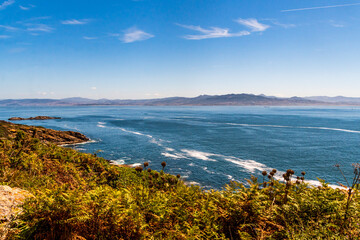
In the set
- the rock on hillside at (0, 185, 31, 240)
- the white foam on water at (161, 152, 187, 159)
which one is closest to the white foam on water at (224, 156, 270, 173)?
the white foam on water at (161, 152, 187, 159)

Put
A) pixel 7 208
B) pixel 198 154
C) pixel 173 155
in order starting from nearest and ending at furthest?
pixel 7 208 → pixel 173 155 → pixel 198 154

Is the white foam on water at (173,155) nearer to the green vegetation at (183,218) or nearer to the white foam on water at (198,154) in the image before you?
the white foam on water at (198,154)

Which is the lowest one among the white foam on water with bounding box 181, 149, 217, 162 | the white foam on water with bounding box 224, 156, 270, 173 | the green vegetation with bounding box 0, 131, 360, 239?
the white foam on water with bounding box 224, 156, 270, 173

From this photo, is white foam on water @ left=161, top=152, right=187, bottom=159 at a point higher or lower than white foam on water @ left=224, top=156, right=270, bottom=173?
higher

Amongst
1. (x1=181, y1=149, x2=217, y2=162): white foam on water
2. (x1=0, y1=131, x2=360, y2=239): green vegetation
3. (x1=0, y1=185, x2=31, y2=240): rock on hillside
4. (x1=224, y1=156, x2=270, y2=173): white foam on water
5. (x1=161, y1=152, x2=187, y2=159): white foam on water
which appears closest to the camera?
(x1=0, y1=185, x2=31, y2=240): rock on hillside

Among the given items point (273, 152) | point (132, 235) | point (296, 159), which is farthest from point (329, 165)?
point (132, 235)

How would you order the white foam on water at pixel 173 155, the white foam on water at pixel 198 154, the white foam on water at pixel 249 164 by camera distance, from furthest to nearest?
the white foam on water at pixel 173 155
the white foam on water at pixel 198 154
the white foam on water at pixel 249 164

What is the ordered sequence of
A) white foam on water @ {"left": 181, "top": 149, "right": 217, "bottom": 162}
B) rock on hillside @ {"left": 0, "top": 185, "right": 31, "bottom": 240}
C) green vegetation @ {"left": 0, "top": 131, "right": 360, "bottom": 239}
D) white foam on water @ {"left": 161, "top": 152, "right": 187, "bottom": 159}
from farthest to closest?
1. white foam on water @ {"left": 161, "top": 152, "right": 187, "bottom": 159}
2. white foam on water @ {"left": 181, "top": 149, "right": 217, "bottom": 162}
3. green vegetation @ {"left": 0, "top": 131, "right": 360, "bottom": 239}
4. rock on hillside @ {"left": 0, "top": 185, "right": 31, "bottom": 240}

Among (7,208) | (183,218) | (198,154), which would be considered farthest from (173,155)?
(7,208)

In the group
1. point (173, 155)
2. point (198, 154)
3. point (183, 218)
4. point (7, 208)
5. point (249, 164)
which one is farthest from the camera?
point (198, 154)

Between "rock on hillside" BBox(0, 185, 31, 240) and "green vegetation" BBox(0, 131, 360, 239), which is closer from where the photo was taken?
"rock on hillside" BBox(0, 185, 31, 240)

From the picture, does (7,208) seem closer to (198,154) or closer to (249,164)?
(249,164)

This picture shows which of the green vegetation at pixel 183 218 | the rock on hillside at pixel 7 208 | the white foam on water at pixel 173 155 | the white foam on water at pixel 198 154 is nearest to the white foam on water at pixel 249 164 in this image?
the white foam on water at pixel 198 154

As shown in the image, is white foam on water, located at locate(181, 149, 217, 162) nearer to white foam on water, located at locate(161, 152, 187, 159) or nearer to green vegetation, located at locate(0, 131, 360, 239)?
white foam on water, located at locate(161, 152, 187, 159)
